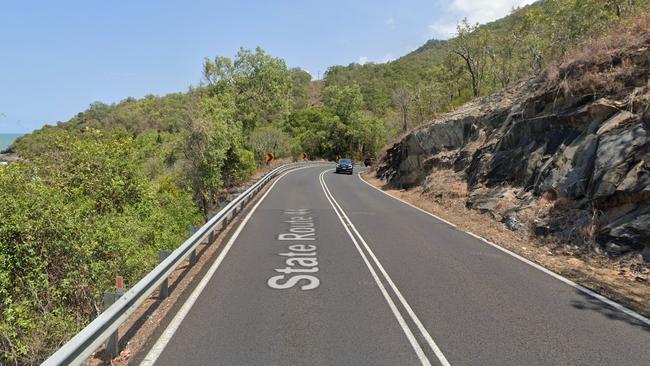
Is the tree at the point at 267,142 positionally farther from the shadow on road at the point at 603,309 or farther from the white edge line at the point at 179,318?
the shadow on road at the point at 603,309

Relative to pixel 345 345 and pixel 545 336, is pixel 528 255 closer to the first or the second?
pixel 545 336

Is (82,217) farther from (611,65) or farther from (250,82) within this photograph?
(250,82)

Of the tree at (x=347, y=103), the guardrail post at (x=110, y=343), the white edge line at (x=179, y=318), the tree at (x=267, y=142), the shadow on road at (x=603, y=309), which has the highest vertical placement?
the tree at (x=347, y=103)

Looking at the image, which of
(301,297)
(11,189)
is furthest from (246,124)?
(301,297)

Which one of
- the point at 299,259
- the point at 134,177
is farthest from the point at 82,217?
the point at 299,259

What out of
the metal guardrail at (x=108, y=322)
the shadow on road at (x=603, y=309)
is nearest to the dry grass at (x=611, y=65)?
the shadow on road at (x=603, y=309)

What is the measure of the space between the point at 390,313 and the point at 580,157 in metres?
9.30

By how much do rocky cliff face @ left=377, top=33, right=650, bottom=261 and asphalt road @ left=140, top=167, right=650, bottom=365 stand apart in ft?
7.98

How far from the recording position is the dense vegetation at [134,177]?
8.61 meters

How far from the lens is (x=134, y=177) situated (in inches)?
616

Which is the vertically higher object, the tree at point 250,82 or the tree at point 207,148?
the tree at point 250,82

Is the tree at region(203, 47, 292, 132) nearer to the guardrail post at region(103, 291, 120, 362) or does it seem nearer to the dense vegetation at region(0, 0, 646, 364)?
the dense vegetation at region(0, 0, 646, 364)

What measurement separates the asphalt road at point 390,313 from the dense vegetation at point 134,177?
2741 millimetres

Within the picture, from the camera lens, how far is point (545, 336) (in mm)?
5703
